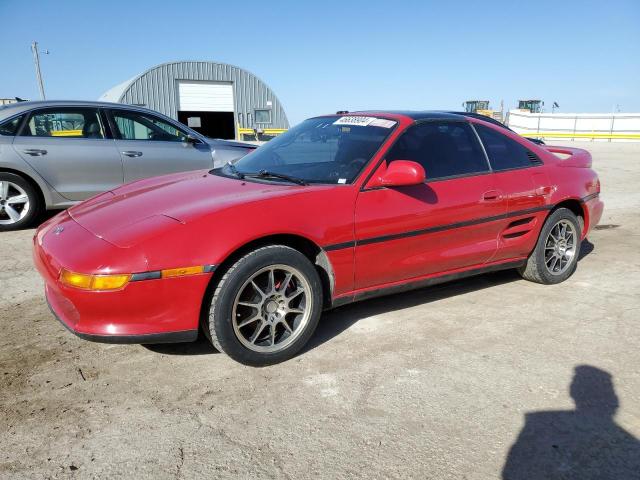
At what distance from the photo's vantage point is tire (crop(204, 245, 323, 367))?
2645mm

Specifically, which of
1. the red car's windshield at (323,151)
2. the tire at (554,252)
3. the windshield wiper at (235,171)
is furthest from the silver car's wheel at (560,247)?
the windshield wiper at (235,171)

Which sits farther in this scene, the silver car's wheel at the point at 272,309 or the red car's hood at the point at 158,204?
the silver car's wheel at the point at 272,309

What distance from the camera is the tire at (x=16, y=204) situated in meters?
5.93

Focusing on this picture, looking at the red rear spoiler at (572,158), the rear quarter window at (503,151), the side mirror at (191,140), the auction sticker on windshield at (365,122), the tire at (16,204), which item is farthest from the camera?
the side mirror at (191,140)

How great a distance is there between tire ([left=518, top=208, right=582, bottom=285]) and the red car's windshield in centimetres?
163

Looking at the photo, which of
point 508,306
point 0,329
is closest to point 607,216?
point 508,306

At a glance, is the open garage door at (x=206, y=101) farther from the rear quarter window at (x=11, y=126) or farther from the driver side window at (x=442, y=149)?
the driver side window at (x=442, y=149)

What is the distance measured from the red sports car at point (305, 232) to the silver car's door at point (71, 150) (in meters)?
2.97

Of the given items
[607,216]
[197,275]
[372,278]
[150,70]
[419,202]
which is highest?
[150,70]

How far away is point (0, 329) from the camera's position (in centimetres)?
329

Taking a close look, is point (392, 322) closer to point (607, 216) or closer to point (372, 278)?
point (372, 278)

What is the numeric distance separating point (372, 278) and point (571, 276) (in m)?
2.35

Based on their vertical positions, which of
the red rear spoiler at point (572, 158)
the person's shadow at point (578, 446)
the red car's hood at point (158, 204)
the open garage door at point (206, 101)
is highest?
the open garage door at point (206, 101)

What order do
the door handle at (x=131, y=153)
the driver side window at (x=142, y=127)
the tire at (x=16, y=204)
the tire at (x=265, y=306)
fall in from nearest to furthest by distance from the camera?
the tire at (x=265, y=306)
the tire at (x=16, y=204)
the door handle at (x=131, y=153)
the driver side window at (x=142, y=127)
